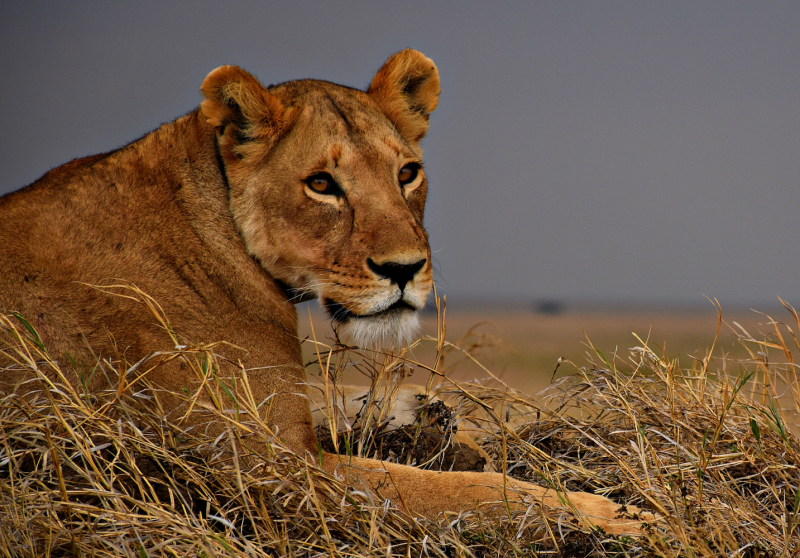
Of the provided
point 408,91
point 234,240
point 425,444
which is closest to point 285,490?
point 425,444

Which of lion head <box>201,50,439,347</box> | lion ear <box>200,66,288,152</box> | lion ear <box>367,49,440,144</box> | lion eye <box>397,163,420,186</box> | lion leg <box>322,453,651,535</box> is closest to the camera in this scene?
lion leg <box>322,453,651,535</box>

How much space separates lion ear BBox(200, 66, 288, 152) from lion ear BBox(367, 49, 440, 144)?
0.85 m

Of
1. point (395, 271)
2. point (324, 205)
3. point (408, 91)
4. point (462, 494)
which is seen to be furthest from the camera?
point (408, 91)

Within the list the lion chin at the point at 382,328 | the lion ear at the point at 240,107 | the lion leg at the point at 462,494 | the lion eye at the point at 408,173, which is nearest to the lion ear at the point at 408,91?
the lion eye at the point at 408,173

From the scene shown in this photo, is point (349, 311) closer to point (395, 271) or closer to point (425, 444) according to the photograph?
point (395, 271)

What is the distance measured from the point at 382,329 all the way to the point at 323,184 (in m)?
0.83

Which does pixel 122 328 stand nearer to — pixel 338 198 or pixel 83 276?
pixel 83 276

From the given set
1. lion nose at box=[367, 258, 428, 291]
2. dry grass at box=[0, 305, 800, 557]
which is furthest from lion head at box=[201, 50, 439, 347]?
dry grass at box=[0, 305, 800, 557]

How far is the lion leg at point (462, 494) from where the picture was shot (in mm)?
2777

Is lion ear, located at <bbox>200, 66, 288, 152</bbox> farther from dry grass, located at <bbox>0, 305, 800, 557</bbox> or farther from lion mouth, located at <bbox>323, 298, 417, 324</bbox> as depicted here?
dry grass, located at <bbox>0, 305, 800, 557</bbox>

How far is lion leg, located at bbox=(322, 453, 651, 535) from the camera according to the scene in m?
2.78

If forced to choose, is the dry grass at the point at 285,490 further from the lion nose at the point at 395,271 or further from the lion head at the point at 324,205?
the lion nose at the point at 395,271

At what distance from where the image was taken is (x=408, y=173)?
4070mm

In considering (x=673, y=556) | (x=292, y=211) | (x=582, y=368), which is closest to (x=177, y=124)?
(x=292, y=211)
